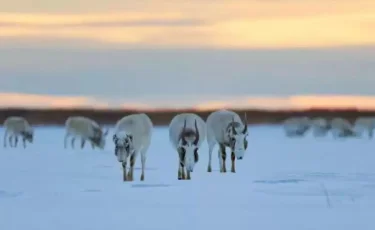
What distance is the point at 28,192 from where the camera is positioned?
15.3 meters

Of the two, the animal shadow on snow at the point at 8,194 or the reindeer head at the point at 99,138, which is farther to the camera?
the reindeer head at the point at 99,138

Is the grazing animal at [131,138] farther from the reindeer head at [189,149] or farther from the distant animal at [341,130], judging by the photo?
the distant animal at [341,130]

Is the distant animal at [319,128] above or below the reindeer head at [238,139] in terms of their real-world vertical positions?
above

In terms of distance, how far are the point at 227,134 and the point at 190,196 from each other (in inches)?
220

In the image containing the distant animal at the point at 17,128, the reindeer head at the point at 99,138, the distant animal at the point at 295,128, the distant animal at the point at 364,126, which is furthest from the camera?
the distant animal at the point at 295,128

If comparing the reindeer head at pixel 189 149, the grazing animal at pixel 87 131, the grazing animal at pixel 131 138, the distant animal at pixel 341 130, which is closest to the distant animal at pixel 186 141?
the reindeer head at pixel 189 149

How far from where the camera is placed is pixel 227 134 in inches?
784

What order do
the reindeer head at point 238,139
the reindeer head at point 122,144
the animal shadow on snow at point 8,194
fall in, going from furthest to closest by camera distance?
1. the reindeer head at point 238,139
2. the reindeer head at point 122,144
3. the animal shadow on snow at point 8,194

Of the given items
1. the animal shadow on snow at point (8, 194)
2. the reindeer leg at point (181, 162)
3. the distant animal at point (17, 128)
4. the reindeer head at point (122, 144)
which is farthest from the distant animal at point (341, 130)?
the animal shadow on snow at point (8, 194)

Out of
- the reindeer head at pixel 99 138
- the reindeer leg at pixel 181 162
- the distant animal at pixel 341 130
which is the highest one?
the distant animal at pixel 341 130

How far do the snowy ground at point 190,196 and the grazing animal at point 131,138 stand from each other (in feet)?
1.58

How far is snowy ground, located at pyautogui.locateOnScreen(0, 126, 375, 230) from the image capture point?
36.6 feet

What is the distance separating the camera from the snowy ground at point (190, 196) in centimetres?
1116

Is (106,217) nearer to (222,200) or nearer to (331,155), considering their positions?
(222,200)
